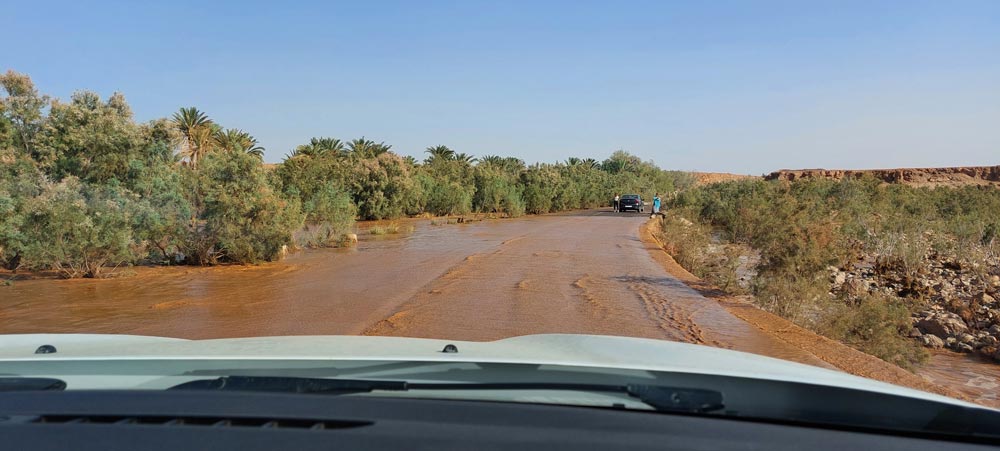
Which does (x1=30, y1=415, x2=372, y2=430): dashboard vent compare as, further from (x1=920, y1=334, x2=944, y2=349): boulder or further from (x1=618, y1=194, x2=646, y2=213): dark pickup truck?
(x1=618, y1=194, x2=646, y2=213): dark pickup truck

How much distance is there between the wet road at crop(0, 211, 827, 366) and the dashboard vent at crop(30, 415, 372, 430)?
821 centimetres

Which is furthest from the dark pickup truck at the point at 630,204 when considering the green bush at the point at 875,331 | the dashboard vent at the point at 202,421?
the dashboard vent at the point at 202,421

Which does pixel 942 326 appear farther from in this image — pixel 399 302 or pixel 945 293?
pixel 399 302

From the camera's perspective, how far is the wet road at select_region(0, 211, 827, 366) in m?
11.1

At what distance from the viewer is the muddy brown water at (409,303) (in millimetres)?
11055

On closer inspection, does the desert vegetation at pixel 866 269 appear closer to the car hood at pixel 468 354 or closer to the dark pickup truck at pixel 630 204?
the car hood at pixel 468 354

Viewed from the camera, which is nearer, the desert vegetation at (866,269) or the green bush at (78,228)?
the desert vegetation at (866,269)

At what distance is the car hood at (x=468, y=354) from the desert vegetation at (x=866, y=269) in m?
9.70

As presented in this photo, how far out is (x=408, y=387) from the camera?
8.49 feet

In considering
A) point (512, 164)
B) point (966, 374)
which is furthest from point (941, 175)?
point (966, 374)

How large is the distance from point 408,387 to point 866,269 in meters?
27.7

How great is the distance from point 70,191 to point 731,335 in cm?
1407

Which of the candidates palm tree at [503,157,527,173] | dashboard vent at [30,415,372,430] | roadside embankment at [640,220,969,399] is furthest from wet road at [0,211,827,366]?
palm tree at [503,157,527,173]

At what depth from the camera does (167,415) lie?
6.96 ft
